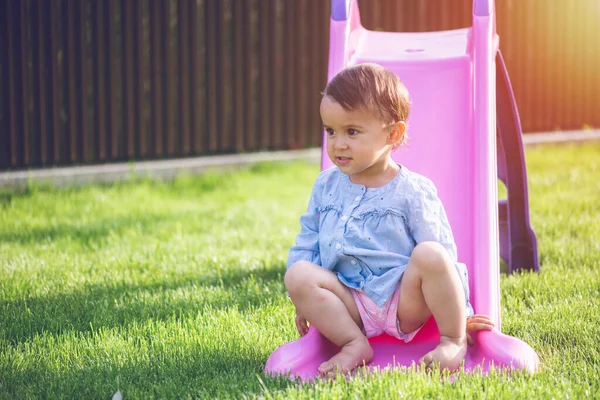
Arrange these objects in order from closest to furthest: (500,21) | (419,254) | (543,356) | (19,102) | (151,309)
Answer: (419,254) < (543,356) < (151,309) < (19,102) < (500,21)

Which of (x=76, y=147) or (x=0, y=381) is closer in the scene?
(x=0, y=381)

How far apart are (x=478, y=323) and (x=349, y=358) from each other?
0.51 metres

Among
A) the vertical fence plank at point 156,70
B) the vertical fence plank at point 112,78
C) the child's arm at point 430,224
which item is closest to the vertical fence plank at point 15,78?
the vertical fence plank at point 112,78

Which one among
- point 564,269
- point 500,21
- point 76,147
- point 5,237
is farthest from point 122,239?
point 500,21

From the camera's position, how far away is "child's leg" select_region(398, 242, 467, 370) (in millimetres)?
2818

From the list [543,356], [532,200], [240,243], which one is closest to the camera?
[543,356]

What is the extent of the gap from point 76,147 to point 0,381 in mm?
4082

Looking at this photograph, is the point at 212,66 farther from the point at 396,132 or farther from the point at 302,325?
the point at 302,325

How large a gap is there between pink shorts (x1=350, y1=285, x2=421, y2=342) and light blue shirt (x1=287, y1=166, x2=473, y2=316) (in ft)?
0.09

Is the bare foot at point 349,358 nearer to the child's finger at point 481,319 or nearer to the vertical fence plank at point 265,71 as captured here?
the child's finger at point 481,319

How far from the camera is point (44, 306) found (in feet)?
12.3

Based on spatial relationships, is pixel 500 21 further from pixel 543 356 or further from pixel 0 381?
pixel 0 381

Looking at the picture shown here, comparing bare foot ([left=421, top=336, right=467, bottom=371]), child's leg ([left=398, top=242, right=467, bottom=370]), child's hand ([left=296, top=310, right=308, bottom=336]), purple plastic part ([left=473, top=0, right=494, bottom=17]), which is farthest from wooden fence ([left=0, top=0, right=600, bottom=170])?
bare foot ([left=421, top=336, right=467, bottom=371])

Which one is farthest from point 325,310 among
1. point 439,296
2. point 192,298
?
point 192,298
